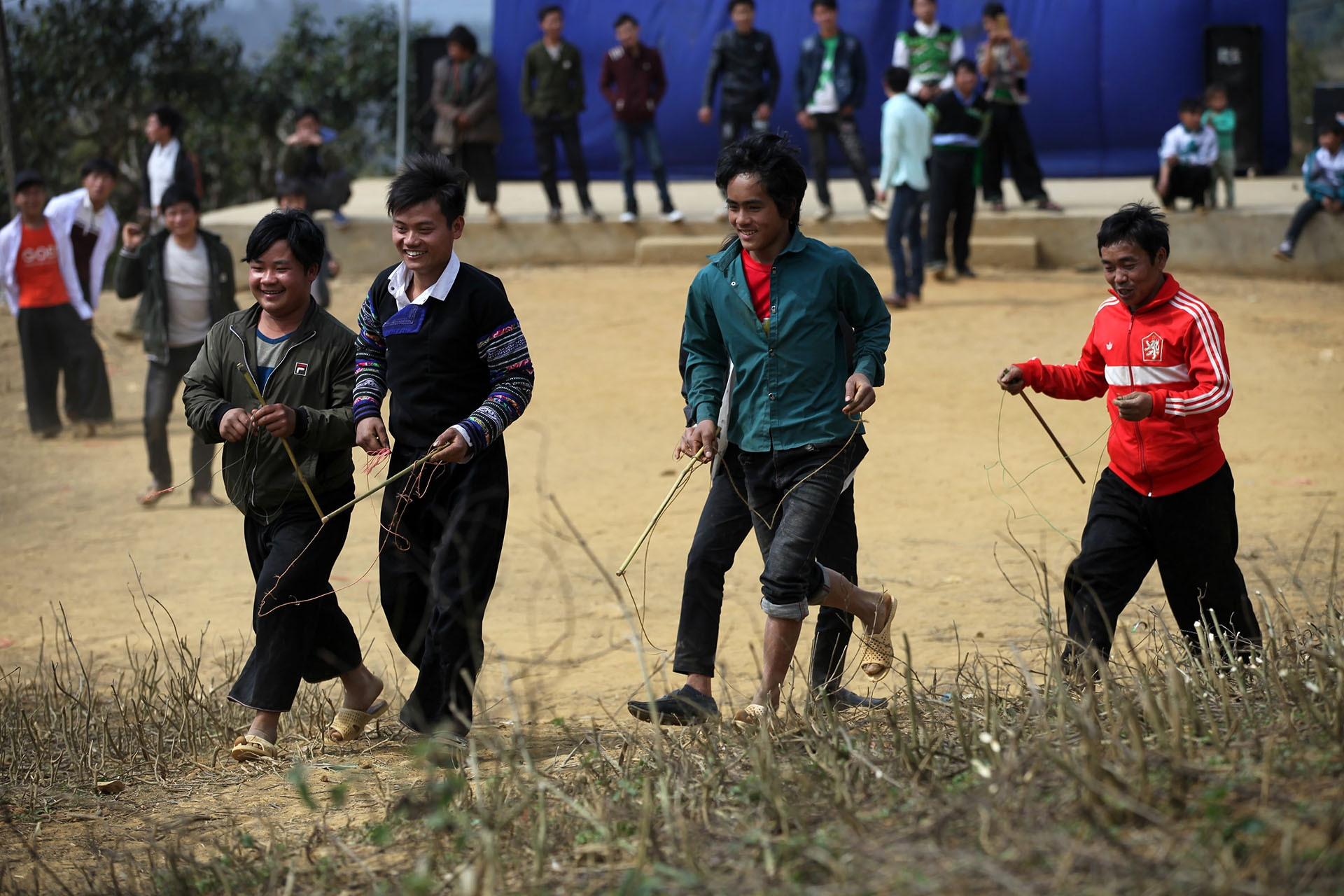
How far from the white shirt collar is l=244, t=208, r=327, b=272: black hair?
0.27 metres

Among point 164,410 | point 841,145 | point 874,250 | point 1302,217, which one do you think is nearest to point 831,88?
point 841,145

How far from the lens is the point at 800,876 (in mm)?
2646

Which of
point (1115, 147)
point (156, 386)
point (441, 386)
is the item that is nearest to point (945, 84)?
point (1115, 147)

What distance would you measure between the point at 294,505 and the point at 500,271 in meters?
10.6

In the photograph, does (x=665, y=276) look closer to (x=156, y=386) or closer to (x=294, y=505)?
(x=156, y=386)

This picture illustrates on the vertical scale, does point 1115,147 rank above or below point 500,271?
above

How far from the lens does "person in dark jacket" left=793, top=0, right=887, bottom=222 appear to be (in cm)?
1333

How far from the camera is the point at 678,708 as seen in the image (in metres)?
4.12

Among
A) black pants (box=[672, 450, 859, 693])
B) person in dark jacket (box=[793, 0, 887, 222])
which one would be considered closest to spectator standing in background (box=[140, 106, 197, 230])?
person in dark jacket (box=[793, 0, 887, 222])

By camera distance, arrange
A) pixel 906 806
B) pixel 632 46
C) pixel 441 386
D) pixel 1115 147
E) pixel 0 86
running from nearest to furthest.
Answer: pixel 906 806, pixel 441 386, pixel 0 86, pixel 632 46, pixel 1115 147

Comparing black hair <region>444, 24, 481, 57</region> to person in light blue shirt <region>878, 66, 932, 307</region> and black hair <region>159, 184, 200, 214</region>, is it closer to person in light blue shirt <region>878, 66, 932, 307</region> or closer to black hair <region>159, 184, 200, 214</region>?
person in light blue shirt <region>878, 66, 932, 307</region>

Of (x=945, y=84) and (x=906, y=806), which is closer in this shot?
(x=906, y=806)

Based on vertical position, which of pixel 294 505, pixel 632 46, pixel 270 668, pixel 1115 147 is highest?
pixel 632 46

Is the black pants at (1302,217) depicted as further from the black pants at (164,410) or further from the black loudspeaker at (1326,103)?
the black pants at (164,410)
